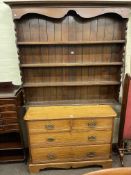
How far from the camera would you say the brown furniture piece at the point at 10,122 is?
206 cm

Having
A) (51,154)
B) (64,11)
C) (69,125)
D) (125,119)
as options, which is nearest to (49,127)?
(69,125)

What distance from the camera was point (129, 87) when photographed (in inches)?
81.3

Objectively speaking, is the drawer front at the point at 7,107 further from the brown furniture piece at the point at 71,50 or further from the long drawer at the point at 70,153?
the long drawer at the point at 70,153

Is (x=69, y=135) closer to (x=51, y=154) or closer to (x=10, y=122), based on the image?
(x=51, y=154)

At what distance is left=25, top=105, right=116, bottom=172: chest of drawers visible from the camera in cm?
208

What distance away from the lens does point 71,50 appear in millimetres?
2260

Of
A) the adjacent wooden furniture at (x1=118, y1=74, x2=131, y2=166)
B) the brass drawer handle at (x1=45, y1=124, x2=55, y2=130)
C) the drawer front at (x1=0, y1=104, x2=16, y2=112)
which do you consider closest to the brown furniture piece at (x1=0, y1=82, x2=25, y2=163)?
the drawer front at (x1=0, y1=104, x2=16, y2=112)

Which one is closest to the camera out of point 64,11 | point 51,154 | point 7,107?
point 64,11

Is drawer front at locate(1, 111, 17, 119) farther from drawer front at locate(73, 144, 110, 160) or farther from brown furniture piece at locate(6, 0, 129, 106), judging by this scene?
drawer front at locate(73, 144, 110, 160)

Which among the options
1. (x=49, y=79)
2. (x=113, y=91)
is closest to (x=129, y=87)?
(x=113, y=91)

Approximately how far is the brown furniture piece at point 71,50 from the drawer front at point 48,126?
38cm

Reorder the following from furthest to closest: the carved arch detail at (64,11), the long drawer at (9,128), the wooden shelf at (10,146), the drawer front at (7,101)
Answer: the wooden shelf at (10,146) < the long drawer at (9,128) < the drawer front at (7,101) < the carved arch detail at (64,11)

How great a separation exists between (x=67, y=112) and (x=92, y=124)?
33 cm

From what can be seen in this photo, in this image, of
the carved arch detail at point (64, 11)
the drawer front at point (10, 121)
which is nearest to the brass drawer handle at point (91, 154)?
the drawer front at point (10, 121)
